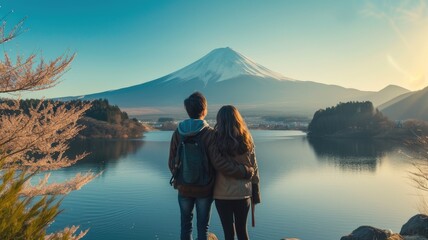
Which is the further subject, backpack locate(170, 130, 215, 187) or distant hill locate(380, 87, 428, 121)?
distant hill locate(380, 87, 428, 121)

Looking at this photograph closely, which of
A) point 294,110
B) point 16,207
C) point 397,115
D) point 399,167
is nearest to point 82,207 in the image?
point 16,207

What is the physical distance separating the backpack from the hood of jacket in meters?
0.04

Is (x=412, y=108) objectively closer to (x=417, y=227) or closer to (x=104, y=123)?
(x=104, y=123)

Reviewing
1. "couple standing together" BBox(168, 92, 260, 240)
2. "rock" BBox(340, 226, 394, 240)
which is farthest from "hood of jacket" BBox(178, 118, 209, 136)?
"rock" BBox(340, 226, 394, 240)

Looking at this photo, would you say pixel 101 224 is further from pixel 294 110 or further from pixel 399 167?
pixel 294 110

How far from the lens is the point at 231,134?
2.98 m

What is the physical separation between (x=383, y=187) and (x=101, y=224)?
48.4ft

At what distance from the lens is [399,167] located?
2762 centimetres

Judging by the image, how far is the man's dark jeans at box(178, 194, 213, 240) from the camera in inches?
125

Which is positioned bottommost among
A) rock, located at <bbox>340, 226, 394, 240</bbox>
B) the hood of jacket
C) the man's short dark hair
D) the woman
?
rock, located at <bbox>340, 226, 394, 240</bbox>

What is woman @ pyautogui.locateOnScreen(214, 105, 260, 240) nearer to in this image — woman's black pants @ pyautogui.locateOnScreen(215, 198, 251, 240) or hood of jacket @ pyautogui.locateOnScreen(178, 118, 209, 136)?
woman's black pants @ pyautogui.locateOnScreen(215, 198, 251, 240)

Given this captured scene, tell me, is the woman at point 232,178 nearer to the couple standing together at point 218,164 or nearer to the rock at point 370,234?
the couple standing together at point 218,164

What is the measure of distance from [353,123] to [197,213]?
67999mm

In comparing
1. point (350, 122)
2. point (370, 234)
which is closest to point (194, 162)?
point (370, 234)
